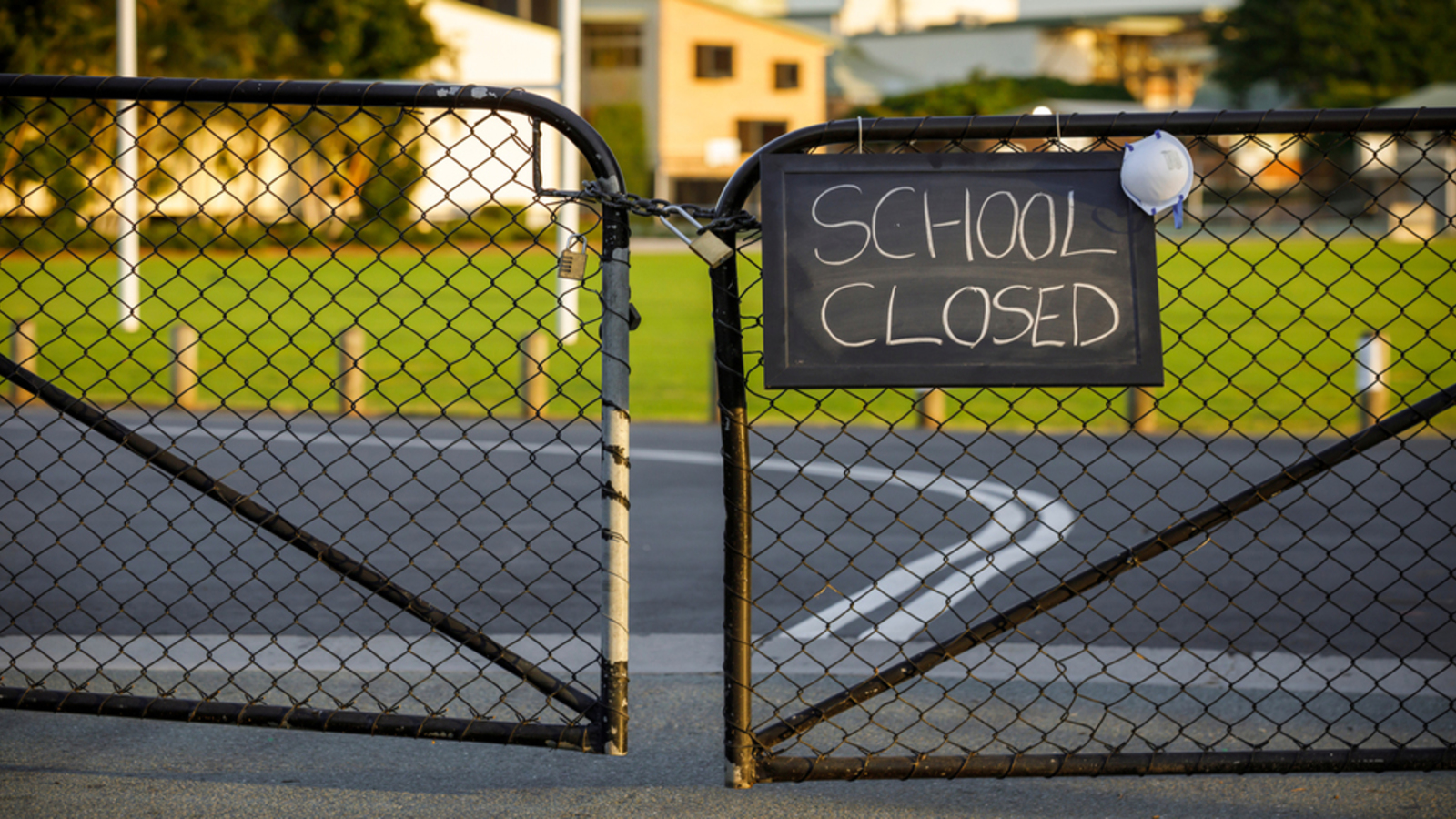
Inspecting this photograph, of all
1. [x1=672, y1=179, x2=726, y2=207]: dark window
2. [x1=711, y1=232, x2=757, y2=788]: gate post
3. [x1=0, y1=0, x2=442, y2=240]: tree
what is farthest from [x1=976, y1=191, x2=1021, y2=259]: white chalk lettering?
[x1=672, y1=179, x2=726, y2=207]: dark window

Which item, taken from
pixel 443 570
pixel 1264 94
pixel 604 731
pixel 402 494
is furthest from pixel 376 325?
pixel 1264 94

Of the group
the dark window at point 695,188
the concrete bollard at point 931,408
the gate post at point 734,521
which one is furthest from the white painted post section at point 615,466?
the dark window at point 695,188

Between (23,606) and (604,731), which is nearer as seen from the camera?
(604,731)

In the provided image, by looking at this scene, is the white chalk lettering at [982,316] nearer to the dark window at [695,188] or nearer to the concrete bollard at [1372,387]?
the concrete bollard at [1372,387]

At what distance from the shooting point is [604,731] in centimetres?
312

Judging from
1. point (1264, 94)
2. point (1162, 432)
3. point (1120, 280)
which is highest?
point (1264, 94)

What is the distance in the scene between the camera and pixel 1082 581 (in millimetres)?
Answer: 3117

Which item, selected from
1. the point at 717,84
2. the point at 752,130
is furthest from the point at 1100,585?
the point at 752,130

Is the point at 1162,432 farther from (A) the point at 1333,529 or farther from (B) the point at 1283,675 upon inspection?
(B) the point at 1283,675

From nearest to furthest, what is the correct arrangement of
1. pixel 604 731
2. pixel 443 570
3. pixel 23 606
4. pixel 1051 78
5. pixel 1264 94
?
pixel 604 731 < pixel 23 606 < pixel 443 570 < pixel 1264 94 < pixel 1051 78

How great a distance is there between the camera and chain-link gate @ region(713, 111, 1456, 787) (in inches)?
120

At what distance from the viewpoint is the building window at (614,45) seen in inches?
2611

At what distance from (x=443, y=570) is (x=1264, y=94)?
81098 millimetres

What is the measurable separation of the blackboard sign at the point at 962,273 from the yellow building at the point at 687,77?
61597 millimetres
